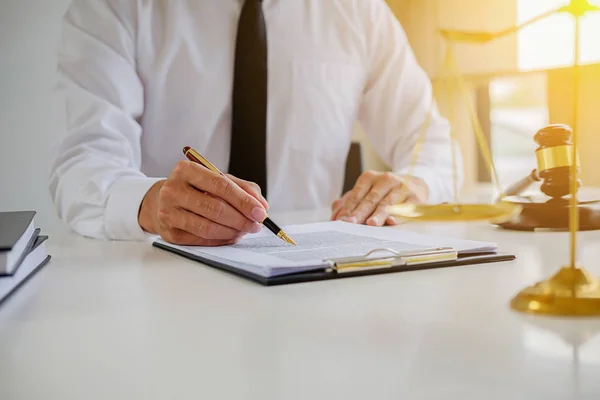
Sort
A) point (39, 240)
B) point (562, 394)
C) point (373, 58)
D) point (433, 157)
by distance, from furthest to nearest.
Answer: point (373, 58)
point (433, 157)
point (39, 240)
point (562, 394)

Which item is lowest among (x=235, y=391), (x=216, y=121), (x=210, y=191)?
(x=235, y=391)

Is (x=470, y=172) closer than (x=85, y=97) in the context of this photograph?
No

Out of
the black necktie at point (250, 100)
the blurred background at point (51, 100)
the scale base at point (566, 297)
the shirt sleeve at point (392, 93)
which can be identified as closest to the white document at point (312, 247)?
the scale base at point (566, 297)

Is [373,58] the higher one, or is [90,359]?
[373,58]

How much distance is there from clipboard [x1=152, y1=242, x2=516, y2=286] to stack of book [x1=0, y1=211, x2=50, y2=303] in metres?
0.19

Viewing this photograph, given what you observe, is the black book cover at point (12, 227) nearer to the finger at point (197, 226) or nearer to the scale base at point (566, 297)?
the finger at point (197, 226)

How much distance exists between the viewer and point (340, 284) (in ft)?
2.01

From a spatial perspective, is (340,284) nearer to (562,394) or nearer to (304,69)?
(562,394)

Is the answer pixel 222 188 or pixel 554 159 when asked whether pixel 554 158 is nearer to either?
pixel 554 159

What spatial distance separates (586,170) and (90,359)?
7.45ft

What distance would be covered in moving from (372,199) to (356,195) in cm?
4

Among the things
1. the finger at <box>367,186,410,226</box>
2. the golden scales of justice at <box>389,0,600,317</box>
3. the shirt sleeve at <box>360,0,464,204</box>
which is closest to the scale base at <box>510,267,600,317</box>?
the golden scales of justice at <box>389,0,600,317</box>

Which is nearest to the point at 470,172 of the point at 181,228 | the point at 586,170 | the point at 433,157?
the point at 586,170

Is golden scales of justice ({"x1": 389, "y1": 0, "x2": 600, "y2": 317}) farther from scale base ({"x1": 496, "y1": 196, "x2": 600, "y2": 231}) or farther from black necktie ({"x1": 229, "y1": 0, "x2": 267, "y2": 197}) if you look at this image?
black necktie ({"x1": 229, "y1": 0, "x2": 267, "y2": 197})
